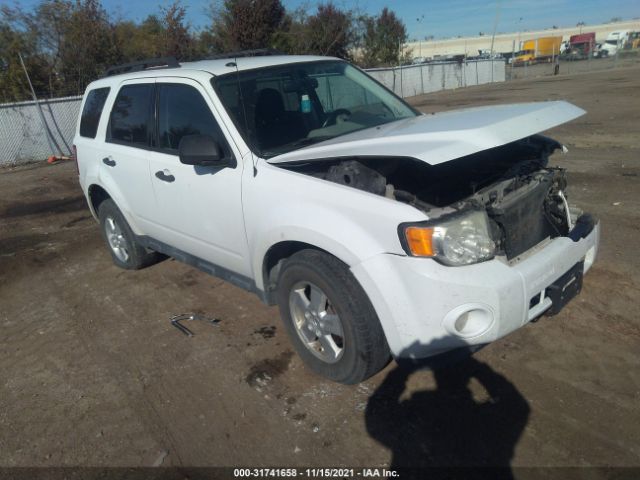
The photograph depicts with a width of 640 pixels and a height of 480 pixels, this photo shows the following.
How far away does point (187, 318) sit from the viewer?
13.9 ft

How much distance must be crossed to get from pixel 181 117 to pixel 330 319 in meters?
2.04

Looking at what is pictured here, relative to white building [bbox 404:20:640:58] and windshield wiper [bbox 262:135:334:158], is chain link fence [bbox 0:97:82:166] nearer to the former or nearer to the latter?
windshield wiper [bbox 262:135:334:158]

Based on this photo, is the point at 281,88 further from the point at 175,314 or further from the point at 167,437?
the point at 167,437

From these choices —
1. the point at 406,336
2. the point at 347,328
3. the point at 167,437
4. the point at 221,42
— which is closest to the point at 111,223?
the point at 167,437

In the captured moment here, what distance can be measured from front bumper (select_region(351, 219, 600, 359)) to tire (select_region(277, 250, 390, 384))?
0.40 feet

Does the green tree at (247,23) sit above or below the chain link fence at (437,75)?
above

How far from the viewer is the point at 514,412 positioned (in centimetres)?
275

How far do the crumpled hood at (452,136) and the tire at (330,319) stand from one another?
2.08 ft

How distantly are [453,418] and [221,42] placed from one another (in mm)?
22742

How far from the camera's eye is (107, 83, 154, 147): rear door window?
4242mm

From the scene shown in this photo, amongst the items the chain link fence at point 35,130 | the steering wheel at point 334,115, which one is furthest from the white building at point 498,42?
the steering wheel at point 334,115

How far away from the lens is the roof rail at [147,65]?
4.48 meters

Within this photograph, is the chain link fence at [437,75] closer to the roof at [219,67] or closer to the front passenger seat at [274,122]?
the roof at [219,67]

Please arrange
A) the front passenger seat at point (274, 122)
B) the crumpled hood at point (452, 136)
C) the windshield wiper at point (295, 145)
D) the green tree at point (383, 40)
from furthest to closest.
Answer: the green tree at point (383, 40) → the front passenger seat at point (274, 122) → the windshield wiper at point (295, 145) → the crumpled hood at point (452, 136)
